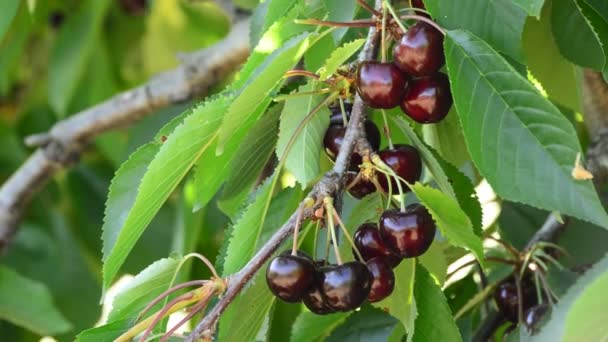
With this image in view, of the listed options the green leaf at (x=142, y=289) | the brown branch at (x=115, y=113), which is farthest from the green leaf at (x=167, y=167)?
the brown branch at (x=115, y=113)

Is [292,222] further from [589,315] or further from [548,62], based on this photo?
[548,62]

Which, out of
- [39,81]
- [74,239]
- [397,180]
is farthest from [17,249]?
[397,180]

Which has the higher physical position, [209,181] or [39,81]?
[209,181]

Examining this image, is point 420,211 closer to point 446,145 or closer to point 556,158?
point 556,158

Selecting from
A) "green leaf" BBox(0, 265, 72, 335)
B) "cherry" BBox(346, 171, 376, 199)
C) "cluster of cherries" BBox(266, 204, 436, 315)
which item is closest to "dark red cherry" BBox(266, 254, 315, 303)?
"cluster of cherries" BBox(266, 204, 436, 315)

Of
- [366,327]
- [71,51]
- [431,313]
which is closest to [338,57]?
[431,313]

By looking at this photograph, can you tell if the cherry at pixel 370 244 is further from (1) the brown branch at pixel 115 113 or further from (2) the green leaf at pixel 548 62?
(1) the brown branch at pixel 115 113
